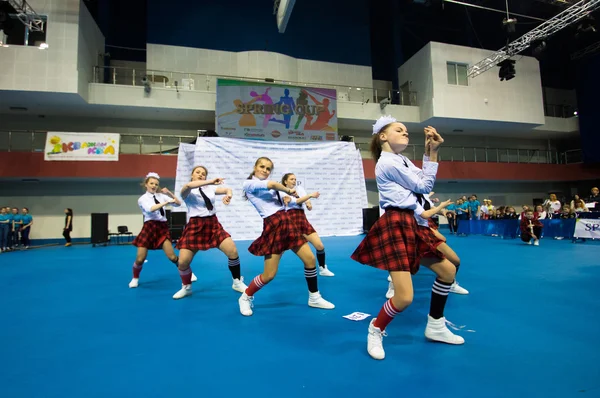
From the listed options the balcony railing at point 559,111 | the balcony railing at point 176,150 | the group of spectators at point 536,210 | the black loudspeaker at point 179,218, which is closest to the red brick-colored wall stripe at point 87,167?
the balcony railing at point 176,150

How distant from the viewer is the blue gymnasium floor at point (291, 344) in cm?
203

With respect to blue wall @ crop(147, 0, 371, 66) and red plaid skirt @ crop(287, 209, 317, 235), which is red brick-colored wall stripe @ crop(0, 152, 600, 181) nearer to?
blue wall @ crop(147, 0, 371, 66)

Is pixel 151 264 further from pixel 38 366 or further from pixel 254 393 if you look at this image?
pixel 254 393

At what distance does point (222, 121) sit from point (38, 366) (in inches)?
519

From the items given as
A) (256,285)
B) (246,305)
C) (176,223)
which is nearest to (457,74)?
(176,223)

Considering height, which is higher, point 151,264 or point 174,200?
point 174,200

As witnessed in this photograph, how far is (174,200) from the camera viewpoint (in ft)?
16.6

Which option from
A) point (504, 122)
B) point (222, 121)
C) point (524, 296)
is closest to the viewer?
point (524, 296)

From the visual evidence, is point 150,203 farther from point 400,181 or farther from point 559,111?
point 559,111

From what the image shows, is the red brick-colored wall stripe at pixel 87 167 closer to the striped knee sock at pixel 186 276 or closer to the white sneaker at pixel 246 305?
the striped knee sock at pixel 186 276

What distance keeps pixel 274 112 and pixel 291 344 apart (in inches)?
540

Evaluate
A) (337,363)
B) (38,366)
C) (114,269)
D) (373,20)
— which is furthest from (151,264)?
(373,20)

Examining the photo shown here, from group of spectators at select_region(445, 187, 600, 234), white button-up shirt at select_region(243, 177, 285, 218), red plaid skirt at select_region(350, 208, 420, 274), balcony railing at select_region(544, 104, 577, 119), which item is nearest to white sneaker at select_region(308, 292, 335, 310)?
white button-up shirt at select_region(243, 177, 285, 218)

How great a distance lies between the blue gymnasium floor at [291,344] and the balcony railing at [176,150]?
10.3 metres
